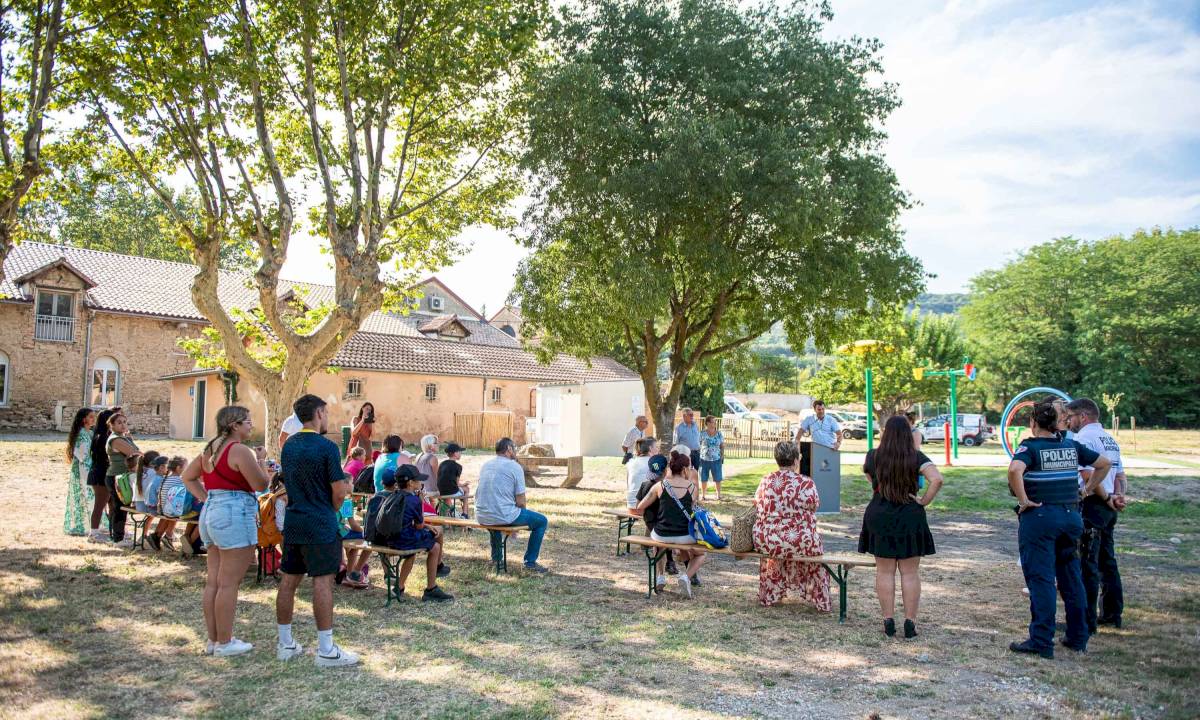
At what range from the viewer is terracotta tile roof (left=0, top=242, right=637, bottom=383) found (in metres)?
31.6

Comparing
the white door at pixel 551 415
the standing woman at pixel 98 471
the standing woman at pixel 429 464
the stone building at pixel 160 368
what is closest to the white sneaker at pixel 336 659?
the standing woman at pixel 429 464

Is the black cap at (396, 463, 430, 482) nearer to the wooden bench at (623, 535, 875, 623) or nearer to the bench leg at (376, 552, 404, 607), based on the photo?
the bench leg at (376, 552, 404, 607)

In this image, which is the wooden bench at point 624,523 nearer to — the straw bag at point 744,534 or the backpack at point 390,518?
the straw bag at point 744,534

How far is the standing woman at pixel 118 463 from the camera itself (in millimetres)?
9430

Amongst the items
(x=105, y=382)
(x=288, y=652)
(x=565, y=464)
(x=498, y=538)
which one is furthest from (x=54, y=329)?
(x=288, y=652)

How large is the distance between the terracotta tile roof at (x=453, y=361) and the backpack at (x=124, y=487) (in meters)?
20.1

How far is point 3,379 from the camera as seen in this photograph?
3048cm

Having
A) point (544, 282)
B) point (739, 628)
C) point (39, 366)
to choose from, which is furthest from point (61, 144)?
point (39, 366)

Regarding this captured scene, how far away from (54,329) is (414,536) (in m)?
31.0

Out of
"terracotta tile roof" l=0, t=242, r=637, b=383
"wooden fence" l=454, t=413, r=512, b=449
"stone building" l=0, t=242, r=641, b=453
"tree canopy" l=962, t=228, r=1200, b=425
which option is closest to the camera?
"stone building" l=0, t=242, r=641, b=453

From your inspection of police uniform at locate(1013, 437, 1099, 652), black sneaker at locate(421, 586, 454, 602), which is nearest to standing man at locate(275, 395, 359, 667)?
black sneaker at locate(421, 586, 454, 602)

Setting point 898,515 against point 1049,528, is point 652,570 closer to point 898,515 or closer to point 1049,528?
point 898,515

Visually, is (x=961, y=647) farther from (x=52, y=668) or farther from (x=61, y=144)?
(x=61, y=144)

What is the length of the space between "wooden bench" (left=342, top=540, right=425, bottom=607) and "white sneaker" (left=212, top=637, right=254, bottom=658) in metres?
1.61
